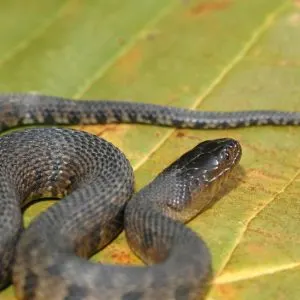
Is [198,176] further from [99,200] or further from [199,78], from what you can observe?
[199,78]

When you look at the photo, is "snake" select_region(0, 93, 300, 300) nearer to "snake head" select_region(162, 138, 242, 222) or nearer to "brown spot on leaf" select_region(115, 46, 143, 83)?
"snake head" select_region(162, 138, 242, 222)

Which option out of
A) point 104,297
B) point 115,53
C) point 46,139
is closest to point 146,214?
point 104,297

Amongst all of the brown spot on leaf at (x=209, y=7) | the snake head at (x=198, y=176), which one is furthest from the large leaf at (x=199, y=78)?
the snake head at (x=198, y=176)

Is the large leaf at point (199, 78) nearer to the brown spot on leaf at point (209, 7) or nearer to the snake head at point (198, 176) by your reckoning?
the brown spot on leaf at point (209, 7)

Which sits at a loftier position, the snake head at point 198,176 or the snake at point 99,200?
the snake at point 99,200

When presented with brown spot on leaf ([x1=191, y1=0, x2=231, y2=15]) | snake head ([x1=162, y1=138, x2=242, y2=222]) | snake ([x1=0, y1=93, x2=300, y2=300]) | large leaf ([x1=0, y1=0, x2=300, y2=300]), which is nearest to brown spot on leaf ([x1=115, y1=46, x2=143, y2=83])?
large leaf ([x1=0, y1=0, x2=300, y2=300])

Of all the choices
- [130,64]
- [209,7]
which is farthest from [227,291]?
[209,7]
